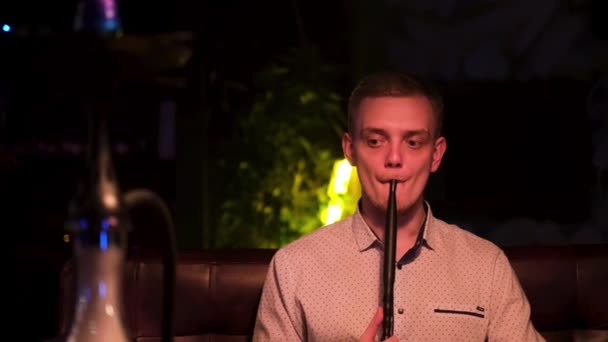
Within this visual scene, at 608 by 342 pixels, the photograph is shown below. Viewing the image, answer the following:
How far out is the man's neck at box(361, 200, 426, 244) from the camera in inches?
90.2

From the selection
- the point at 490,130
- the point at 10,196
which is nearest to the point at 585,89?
the point at 490,130

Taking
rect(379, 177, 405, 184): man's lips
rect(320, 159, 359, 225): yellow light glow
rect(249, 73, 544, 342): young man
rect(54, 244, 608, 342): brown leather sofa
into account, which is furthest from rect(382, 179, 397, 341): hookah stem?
rect(320, 159, 359, 225): yellow light glow

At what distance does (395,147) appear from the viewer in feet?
7.04

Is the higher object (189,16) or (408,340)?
(189,16)

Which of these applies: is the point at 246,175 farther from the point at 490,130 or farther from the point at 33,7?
the point at 33,7

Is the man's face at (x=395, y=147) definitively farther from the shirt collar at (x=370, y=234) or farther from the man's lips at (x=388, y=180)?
the shirt collar at (x=370, y=234)

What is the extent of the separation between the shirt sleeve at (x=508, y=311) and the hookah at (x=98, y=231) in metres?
1.49

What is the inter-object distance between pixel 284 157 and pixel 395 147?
6.60 ft

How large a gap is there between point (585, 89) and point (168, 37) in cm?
323

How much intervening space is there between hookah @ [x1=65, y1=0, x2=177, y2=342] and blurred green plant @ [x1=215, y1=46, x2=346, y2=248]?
309cm

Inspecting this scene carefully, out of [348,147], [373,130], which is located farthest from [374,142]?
[348,147]

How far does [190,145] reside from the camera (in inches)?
183

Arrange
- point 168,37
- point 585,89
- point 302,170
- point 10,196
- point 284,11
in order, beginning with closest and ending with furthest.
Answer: point 168,37 < point 10,196 < point 585,89 < point 302,170 < point 284,11

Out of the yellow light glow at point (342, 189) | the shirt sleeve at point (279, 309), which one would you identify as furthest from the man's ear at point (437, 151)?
the yellow light glow at point (342, 189)
